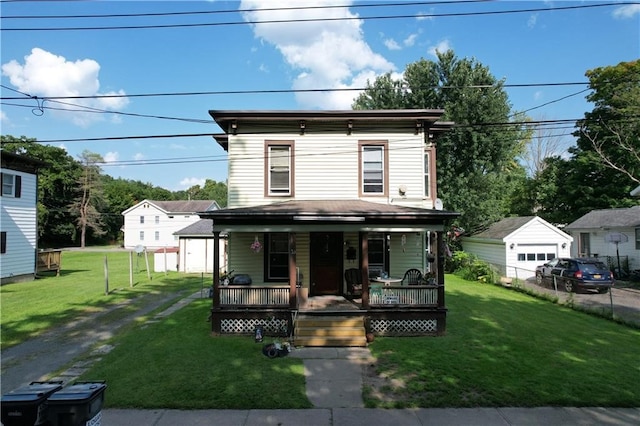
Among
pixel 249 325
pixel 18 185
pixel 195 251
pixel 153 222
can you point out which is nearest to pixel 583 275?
pixel 249 325

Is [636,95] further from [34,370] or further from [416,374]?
[34,370]

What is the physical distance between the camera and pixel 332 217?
998 cm

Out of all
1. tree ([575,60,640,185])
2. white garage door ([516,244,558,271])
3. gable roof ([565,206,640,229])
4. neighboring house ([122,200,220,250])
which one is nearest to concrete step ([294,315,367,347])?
white garage door ([516,244,558,271])

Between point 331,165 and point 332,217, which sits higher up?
point 331,165

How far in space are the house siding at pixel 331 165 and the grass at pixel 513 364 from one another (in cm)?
491

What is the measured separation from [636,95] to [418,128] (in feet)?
79.7

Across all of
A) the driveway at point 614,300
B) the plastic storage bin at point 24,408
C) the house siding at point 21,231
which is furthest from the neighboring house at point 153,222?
the plastic storage bin at point 24,408

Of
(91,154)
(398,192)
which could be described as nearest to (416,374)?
(398,192)

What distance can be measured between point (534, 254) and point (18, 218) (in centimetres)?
3107

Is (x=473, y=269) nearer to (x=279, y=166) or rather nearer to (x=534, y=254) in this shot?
(x=534, y=254)

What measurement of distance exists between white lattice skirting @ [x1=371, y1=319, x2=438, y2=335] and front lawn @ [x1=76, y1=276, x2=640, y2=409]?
38 centimetres

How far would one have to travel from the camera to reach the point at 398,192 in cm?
1297

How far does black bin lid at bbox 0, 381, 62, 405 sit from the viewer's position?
11.6 ft

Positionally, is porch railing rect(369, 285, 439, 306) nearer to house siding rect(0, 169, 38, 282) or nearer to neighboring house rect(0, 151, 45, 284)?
neighboring house rect(0, 151, 45, 284)
